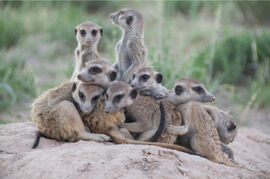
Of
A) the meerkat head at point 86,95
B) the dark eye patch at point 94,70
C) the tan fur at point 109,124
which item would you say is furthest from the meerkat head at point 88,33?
the tan fur at point 109,124

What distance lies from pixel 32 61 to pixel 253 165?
6585 millimetres

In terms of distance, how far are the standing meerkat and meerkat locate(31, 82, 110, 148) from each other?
0.25ft

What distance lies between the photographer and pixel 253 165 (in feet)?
14.3

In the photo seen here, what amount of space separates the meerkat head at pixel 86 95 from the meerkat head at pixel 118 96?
0.43 ft

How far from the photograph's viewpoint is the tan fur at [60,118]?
3.79 metres

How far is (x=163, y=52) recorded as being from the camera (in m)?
6.87

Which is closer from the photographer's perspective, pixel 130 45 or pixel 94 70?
pixel 94 70

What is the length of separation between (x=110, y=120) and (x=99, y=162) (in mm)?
644

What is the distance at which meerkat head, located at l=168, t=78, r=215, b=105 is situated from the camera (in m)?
4.29

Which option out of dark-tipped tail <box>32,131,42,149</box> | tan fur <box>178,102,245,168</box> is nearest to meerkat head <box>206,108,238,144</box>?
tan fur <box>178,102,245,168</box>

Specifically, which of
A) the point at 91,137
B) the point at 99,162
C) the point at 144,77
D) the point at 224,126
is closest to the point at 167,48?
the point at 144,77

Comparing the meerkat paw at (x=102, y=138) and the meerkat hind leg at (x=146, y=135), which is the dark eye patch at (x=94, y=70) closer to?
the meerkat paw at (x=102, y=138)

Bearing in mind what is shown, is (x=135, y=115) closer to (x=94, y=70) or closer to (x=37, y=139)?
(x=94, y=70)

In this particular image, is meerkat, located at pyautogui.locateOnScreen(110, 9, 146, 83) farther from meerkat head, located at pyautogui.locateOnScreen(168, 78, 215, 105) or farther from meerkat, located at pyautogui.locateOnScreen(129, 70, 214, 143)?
meerkat head, located at pyautogui.locateOnScreen(168, 78, 215, 105)
